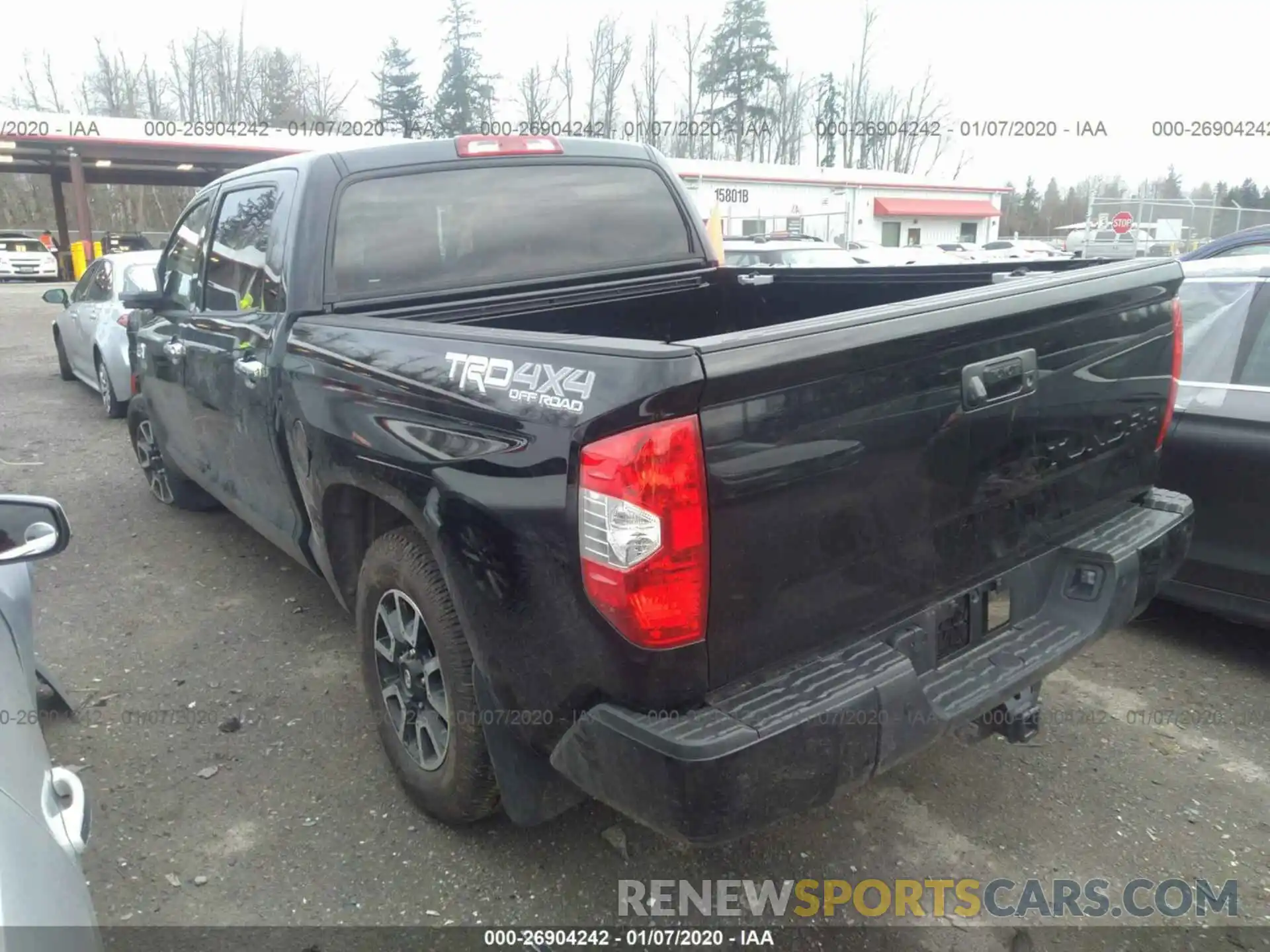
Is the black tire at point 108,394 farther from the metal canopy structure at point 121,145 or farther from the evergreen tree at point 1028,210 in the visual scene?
the evergreen tree at point 1028,210

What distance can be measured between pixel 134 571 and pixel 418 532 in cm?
326

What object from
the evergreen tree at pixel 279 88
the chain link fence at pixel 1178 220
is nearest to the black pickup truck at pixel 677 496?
the chain link fence at pixel 1178 220

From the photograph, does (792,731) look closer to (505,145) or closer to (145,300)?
(505,145)

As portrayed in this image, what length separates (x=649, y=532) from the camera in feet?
6.02

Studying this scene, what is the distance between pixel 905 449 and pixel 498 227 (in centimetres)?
213

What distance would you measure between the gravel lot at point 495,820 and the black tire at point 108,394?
4.87 meters

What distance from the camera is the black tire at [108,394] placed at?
8570 millimetres

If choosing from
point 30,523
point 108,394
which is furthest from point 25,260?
point 30,523

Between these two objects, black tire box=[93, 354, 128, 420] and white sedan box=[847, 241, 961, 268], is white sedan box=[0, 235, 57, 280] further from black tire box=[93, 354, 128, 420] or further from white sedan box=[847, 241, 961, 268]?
white sedan box=[847, 241, 961, 268]

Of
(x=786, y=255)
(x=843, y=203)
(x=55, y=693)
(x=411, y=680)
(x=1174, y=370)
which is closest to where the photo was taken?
(x=411, y=680)

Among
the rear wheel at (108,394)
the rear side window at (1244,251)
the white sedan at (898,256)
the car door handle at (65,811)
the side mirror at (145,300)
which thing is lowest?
the rear wheel at (108,394)

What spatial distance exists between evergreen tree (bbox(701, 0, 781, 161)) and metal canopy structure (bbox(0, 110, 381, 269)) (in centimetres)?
3499

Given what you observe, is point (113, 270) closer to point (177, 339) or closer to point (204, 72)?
point (177, 339)

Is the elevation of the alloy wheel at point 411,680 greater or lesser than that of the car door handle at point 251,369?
lesser
